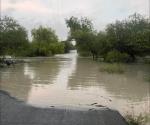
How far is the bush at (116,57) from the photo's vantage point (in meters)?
48.5

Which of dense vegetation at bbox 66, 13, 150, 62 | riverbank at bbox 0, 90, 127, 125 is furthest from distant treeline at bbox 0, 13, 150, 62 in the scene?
riverbank at bbox 0, 90, 127, 125

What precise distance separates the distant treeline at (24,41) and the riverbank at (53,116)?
30.6 meters

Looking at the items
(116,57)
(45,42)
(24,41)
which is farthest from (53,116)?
(45,42)

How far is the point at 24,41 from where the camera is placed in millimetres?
46469

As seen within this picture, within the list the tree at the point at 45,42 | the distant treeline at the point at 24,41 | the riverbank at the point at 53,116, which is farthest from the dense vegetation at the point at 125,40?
the riverbank at the point at 53,116

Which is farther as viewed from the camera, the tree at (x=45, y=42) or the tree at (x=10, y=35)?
the tree at (x=45, y=42)

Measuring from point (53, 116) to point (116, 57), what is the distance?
3942cm

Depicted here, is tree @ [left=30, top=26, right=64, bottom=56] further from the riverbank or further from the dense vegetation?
the riverbank

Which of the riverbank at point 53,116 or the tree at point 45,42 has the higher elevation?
the tree at point 45,42

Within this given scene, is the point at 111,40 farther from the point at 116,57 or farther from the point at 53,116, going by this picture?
the point at 53,116

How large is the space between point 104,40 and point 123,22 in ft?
12.7

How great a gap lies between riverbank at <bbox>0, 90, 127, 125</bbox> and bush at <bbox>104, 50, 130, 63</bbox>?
125ft

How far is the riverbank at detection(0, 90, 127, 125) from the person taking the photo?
898cm

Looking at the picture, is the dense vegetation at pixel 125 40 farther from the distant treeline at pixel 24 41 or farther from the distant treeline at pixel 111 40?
the distant treeline at pixel 24 41
